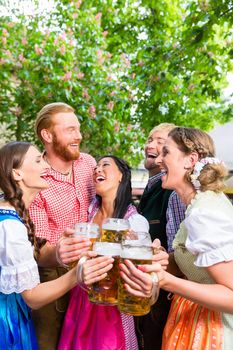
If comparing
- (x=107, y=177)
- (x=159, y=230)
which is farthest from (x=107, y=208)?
(x=159, y=230)

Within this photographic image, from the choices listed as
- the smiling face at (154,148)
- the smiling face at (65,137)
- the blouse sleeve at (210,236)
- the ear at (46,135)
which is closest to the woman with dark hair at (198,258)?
the blouse sleeve at (210,236)

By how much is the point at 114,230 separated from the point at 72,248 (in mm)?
156

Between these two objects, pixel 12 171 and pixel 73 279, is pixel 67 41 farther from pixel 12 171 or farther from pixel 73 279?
pixel 73 279

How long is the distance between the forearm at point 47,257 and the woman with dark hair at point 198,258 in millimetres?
504

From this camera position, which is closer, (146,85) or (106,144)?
(146,85)

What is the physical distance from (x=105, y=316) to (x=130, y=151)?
19.2 ft

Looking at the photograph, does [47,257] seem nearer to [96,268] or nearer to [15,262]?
[15,262]

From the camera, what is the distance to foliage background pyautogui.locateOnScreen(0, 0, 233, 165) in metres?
5.77

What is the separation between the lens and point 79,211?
230cm

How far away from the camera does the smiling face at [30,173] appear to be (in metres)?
1.82

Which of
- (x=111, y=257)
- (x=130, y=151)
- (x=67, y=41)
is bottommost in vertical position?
(x=130, y=151)

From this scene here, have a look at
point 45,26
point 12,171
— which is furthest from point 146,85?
point 12,171

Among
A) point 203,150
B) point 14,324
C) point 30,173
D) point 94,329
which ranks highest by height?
point 203,150

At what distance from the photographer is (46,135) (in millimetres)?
2393
